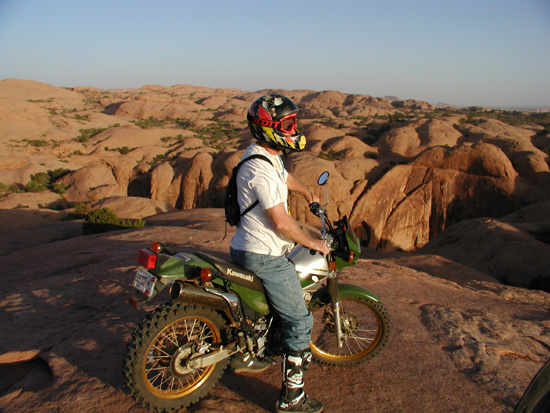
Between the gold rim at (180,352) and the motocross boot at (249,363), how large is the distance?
8.7 inches

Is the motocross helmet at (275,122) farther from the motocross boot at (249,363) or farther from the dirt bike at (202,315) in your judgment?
the motocross boot at (249,363)

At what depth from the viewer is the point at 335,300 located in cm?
355

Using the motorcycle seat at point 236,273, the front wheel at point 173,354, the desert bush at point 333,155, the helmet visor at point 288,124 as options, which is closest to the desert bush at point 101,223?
the front wheel at point 173,354

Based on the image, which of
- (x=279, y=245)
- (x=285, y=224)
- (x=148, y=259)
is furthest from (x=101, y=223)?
(x=285, y=224)

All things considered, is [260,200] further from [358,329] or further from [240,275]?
[358,329]

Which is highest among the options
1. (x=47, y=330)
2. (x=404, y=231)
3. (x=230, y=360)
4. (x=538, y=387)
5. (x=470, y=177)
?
(x=538, y=387)

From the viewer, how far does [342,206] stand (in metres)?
22.2

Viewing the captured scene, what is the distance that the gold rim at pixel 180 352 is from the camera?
9.98 feet

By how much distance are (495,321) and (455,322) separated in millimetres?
660

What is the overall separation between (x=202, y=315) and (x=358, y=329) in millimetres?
1764

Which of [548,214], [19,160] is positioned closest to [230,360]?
[548,214]

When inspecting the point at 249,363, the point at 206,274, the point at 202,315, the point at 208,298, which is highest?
the point at 206,274

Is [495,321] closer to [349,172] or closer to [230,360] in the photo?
[230,360]

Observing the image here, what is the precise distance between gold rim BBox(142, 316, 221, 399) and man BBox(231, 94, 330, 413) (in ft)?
2.09
